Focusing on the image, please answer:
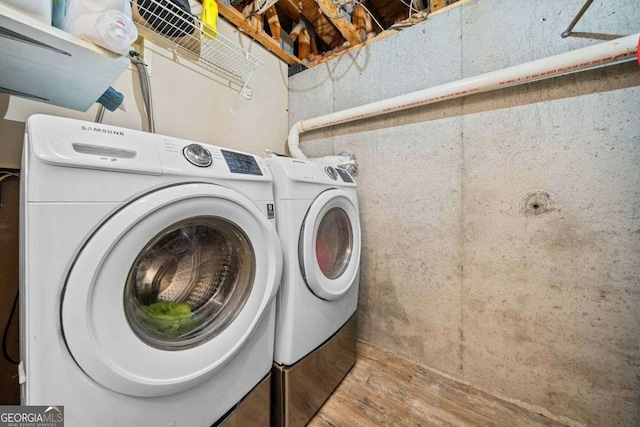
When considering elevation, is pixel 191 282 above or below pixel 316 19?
below

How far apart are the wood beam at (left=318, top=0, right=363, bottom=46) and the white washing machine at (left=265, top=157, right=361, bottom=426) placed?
84 cm

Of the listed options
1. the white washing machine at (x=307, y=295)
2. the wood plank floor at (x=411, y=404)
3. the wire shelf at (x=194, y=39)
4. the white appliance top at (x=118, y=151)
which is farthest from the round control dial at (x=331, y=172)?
the wood plank floor at (x=411, y=404)

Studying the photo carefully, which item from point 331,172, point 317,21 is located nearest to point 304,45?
point 317,21

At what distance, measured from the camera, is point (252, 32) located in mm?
1435

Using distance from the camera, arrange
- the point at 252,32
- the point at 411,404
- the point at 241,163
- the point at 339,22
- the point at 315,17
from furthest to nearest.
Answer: the point at 315,17 → the point at 252,32 → the point at 339,22 → the point at 411,404 → the point at 241,163

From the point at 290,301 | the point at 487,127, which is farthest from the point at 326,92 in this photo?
the point at 290,301

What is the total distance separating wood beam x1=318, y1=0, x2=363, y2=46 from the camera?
120cm

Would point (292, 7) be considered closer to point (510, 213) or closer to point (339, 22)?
point (339, 22)

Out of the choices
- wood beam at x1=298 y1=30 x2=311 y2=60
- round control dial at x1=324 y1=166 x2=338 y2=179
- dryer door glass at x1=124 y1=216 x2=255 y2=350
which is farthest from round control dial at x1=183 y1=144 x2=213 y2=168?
wood beam at x1=298 y1=30 x2=311 y2=60

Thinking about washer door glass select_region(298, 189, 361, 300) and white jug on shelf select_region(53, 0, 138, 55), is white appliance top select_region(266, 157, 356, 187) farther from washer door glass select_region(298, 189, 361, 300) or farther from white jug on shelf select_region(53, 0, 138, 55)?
white jug on shelf select_region(53, 0, 138, 55)

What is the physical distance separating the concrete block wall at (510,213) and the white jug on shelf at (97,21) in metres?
1.14

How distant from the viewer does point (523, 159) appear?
102 cm

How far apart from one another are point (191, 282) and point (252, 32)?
150 centimetres

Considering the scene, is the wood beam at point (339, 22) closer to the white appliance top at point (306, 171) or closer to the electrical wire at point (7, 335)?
the white appliance top at point (306, 171)
